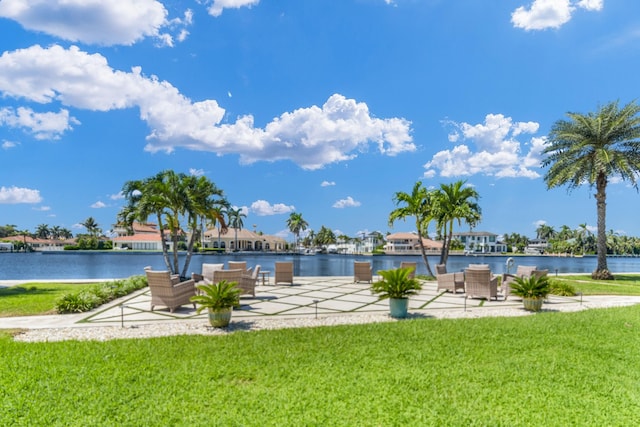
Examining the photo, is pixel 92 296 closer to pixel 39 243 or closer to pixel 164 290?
pixel 164 290

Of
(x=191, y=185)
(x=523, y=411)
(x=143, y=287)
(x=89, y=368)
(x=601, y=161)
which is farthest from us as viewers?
(x=601, y=161)

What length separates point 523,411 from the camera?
3.60m

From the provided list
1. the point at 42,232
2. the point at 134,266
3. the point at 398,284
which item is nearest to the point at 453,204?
the point at 398,284

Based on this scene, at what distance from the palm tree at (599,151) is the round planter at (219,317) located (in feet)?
63.4

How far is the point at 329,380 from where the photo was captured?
4.18 metres

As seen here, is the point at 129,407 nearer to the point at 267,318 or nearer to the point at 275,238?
the point at 267,318

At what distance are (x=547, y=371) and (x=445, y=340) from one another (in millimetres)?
1476

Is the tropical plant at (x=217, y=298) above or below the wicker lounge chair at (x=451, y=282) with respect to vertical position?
above

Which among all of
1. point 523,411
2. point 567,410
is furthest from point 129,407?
point 567,410

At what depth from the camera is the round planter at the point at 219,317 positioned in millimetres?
6730

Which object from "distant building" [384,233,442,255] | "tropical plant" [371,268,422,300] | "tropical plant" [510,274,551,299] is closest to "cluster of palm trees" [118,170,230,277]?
"tropical plant" [371,268,422,300]

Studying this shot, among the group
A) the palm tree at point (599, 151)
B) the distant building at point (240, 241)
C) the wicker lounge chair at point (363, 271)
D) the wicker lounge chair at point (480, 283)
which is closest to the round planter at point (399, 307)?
the wicker lounge chair at point (480, 283)

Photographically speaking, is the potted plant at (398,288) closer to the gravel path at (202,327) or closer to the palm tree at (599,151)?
the gravel path at (202,327)

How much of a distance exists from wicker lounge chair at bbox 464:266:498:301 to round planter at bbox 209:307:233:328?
6535 mm
